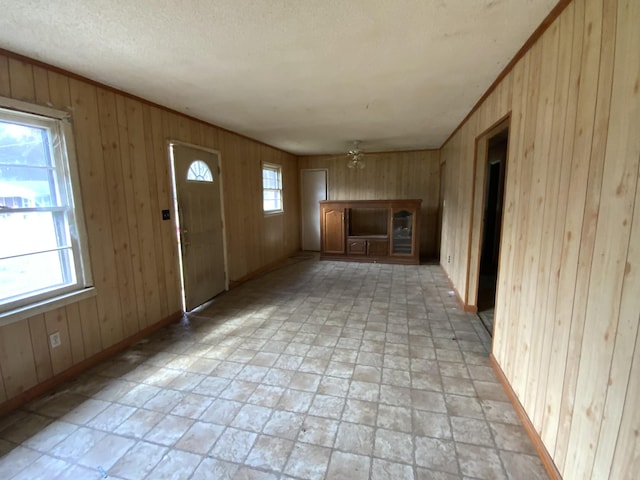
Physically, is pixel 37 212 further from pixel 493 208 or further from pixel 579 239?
pixel 493 208

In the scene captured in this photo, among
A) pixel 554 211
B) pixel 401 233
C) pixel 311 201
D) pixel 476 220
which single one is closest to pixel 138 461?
pixel 554 211

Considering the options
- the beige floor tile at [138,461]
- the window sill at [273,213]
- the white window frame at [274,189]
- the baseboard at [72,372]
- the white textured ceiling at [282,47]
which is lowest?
the beige floor tile at [138,461]

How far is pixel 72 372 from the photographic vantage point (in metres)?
2.25

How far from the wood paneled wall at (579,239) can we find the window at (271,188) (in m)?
4.12

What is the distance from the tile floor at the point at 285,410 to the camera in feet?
4.91

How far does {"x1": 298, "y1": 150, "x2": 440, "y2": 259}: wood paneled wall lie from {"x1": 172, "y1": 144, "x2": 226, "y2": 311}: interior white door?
336cm

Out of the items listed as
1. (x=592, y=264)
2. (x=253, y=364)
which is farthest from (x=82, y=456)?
(x=592, y=264)

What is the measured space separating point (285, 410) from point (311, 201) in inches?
216

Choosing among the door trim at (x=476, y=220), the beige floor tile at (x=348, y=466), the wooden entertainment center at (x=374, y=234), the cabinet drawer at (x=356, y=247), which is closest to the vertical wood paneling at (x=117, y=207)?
the beige floor tile at (x=348, y=466)

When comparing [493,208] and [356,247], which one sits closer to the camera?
[493,208]

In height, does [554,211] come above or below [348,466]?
above

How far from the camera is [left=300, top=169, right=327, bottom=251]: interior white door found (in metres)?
6.86

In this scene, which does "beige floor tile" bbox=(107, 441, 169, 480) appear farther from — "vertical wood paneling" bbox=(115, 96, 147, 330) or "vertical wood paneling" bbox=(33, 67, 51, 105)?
"vertical wood paneling" bbox=(33, 67, 51, 105)

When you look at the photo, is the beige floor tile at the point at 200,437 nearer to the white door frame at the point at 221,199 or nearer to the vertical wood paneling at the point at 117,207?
the vertical wood paneling at the point at 117,207
